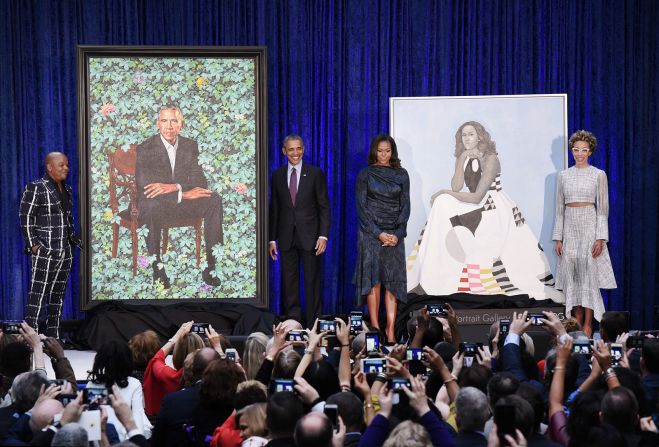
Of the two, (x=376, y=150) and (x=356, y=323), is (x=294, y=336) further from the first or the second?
(x=376, y=150)

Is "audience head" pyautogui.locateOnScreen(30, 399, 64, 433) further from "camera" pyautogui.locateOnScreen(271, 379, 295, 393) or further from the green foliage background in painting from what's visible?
the green foliage background in painting

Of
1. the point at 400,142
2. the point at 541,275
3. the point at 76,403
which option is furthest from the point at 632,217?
the point at 76,403

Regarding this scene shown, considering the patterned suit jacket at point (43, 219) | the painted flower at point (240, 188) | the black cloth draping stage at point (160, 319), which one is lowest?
the black cloth draping stage at point (160, 319)

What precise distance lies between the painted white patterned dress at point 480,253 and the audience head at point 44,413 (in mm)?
5575

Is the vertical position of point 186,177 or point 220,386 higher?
point 186,177

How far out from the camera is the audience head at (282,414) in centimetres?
334

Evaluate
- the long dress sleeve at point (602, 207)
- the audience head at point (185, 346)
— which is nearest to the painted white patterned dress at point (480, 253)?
the long dress sleeve at point (602, 207)

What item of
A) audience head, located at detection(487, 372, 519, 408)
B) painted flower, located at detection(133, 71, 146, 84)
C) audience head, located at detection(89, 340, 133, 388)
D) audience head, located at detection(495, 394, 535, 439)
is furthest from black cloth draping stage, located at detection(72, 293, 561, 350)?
audience head, located at detection(495, 394, 535, 439)

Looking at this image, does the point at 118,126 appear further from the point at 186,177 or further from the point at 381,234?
the point at 381,234

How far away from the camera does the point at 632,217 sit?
9531mm

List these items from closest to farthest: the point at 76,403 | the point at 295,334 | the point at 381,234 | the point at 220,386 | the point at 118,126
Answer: the point at 76,403, the point at 220,386, the point at 295,334, the point at 381,234, the point at 118,126

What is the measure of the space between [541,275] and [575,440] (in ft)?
18.6

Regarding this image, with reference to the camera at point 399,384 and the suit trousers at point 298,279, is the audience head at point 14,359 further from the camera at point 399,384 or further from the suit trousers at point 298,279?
the suit trousers at point 298,279

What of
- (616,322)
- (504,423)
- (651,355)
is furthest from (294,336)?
(616,322)
